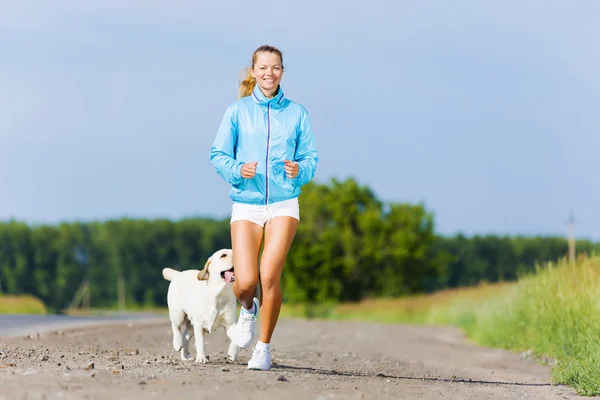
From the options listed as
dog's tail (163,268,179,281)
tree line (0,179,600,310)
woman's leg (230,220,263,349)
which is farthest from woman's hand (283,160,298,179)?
tree line (0,179,600,310)

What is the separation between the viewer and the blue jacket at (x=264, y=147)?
738 centimetres

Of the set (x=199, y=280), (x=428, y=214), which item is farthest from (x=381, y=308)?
(x=199, y=280)

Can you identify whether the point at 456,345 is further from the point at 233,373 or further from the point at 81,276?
the point at 81,276

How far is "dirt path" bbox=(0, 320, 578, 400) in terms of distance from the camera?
240 inches

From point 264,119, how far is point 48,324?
11.1 m

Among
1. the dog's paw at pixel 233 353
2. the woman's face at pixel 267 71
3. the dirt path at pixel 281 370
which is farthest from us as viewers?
the dog's paw at pixel 233 353

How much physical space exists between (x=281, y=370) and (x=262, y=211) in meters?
1.87

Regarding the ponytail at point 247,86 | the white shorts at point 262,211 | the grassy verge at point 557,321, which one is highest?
the ponytail at point 247,86

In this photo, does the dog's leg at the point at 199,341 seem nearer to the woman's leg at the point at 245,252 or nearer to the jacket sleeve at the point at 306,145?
the woman's leg at the point at 245,252

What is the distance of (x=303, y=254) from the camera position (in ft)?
153

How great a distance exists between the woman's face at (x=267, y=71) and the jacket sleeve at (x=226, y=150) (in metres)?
0.38

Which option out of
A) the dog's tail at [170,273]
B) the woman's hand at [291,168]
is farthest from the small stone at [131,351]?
the woman's hand at [291,168]

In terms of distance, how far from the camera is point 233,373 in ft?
23.4

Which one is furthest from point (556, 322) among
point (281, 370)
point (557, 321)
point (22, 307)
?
point (22, 307)
